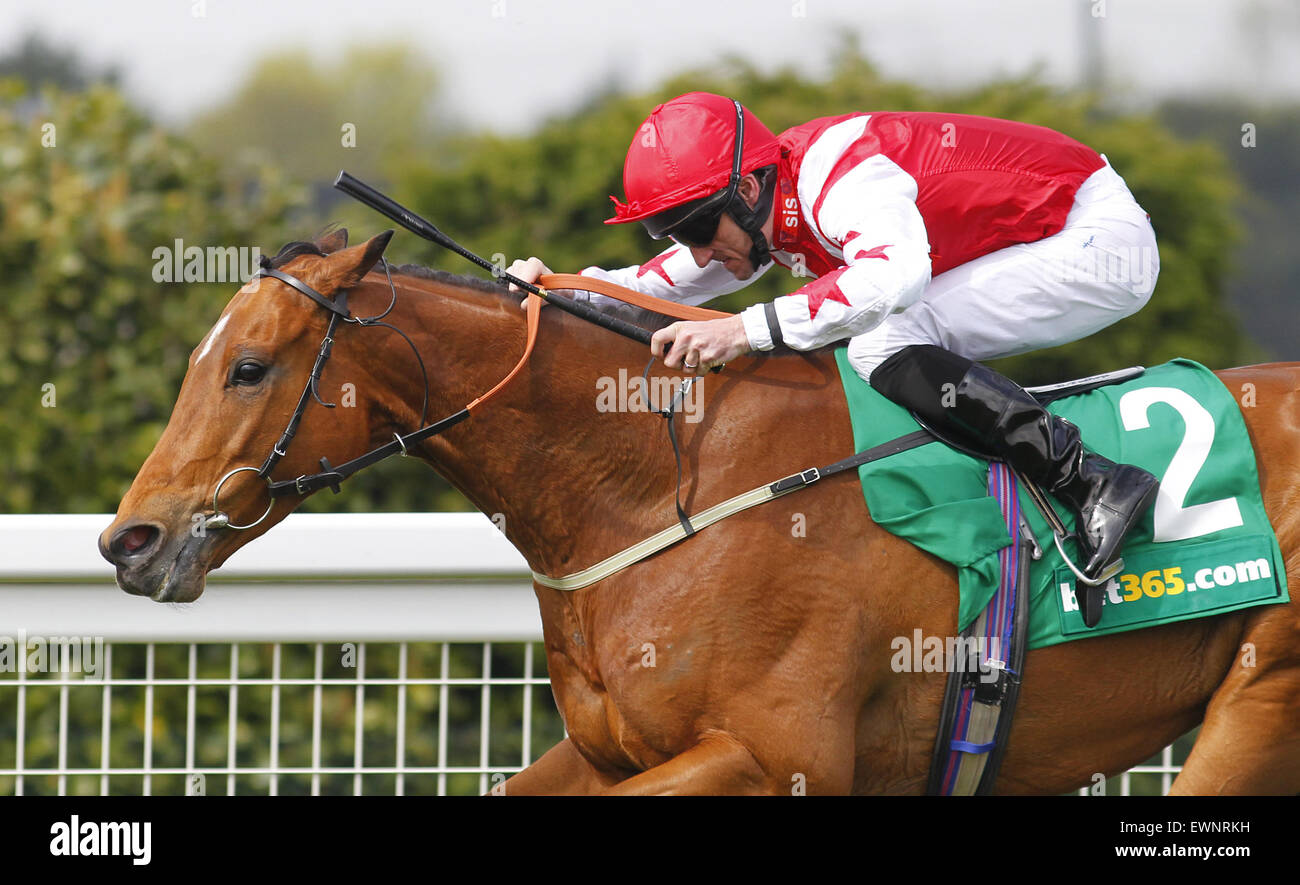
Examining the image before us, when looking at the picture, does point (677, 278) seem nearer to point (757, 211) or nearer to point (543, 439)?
point (757, 211)

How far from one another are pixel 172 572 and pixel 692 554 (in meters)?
0.90

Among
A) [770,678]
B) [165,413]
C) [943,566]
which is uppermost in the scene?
[165,413]

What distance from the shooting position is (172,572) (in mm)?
2342

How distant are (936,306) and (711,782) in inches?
39.3

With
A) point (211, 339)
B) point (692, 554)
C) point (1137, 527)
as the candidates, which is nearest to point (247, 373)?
point (211, 339)

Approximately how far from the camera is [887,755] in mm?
2533

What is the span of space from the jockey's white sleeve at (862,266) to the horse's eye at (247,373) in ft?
2.80

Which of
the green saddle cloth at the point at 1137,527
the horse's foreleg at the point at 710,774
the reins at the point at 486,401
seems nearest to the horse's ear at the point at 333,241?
the reins at the point at 486,401

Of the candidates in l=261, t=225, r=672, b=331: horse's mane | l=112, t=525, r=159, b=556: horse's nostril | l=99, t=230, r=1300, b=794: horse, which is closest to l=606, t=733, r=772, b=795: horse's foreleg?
l=99, t=230, r=1300, b=794: horse

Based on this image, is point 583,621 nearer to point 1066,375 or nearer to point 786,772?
point 786,772

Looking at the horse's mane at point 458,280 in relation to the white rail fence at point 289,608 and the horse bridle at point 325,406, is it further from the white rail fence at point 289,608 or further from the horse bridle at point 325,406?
the white rail fence at point 289,608

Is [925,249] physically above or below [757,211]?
below

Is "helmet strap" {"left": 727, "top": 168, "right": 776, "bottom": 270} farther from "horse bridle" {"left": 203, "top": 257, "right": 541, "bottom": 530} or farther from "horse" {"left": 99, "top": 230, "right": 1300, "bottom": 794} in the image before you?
"horse bridle" {"left": 203, "top": 257, "right": 541, "bottom": 530}
